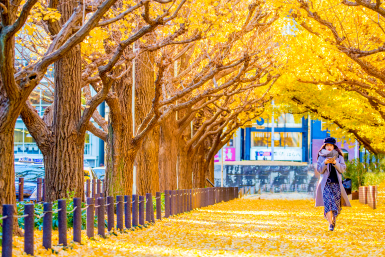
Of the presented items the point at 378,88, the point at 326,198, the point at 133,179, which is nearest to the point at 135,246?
the point at 326,198

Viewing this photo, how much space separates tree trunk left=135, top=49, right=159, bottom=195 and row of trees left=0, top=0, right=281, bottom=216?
0.10 ft

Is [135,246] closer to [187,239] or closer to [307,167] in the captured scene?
[187,239]

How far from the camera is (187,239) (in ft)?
33.1

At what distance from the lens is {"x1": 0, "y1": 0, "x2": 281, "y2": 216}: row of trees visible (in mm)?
8938

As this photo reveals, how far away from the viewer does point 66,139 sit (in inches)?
479

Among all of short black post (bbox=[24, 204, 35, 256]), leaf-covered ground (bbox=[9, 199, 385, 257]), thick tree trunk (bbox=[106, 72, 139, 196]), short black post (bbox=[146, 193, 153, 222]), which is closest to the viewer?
short black post (bbox=[24, 204, 35, 256])

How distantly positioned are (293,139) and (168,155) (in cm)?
4267

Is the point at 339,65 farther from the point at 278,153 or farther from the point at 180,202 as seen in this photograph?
the point at 278,153

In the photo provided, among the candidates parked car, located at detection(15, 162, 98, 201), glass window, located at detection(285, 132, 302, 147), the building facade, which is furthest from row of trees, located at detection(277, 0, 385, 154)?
glass window, located at detection(285, 132, 302, 147)

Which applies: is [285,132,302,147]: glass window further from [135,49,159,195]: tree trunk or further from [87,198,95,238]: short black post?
[87,198,95,238]: short black post

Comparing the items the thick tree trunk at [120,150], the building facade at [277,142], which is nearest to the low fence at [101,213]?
the thick tree trunk at [120,150]

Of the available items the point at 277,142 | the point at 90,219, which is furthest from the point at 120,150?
the point at 277,142

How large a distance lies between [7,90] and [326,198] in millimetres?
6376

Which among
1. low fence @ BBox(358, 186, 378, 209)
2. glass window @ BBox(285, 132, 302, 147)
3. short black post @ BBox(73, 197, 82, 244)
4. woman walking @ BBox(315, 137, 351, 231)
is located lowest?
low fence @ BBox(358, 186, 378, 209)
